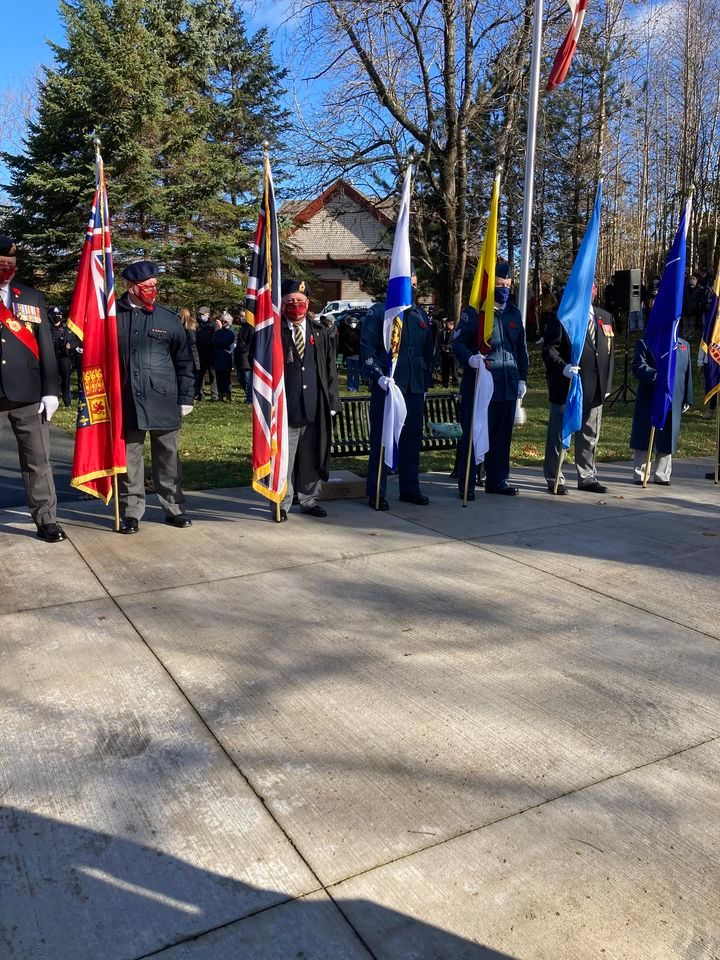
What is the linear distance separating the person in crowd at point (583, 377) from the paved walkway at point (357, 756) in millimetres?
2505

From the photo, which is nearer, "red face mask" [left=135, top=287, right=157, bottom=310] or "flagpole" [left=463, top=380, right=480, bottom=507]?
"red face mask" [left=135, top=287, right=157, bottom=310]

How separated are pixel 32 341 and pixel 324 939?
4920 mm

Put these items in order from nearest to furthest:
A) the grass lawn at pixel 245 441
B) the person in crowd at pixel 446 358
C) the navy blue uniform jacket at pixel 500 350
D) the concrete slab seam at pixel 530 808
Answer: the concrete slab seam at pixel 530 808
the navy blue uniform jacket at pixel 500 350
the grass lawn at pixel 245 441
the person in crowd at pixel 446 358

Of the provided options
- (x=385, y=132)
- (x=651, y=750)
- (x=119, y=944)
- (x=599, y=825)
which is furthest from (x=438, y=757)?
(x=385, y=132)

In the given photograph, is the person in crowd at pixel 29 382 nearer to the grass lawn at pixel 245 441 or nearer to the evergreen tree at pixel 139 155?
the grass lawn at pixel 245 441

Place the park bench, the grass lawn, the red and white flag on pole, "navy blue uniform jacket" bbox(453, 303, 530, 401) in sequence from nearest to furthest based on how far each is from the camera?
"navy blue uniform jacket" bbox(453, 303, 530, 401) → the grass lawn → the park bench → the red and white flag on pole

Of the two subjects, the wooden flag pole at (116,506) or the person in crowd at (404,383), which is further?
the person in crowd at (404,383)

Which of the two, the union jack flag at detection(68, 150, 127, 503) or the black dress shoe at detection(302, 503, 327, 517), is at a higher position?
the union jack flag at detection(68, 150, 127, 503)

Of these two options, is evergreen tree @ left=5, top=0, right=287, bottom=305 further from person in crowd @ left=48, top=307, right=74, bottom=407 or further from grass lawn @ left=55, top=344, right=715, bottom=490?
grass lawn @ left=55, top=344, right=715, bottom=490

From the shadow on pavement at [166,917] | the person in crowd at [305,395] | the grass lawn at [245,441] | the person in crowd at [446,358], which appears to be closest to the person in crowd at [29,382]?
the person in crowd at [305,395]

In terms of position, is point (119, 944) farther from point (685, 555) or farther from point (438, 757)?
point (685, 555)

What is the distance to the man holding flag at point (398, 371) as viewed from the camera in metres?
7.10

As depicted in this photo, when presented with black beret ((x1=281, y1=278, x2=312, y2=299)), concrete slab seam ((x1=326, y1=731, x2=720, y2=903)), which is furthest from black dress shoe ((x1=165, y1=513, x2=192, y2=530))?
concrete slab seam ((x1=326, y1=731, x2=720, y2=903))

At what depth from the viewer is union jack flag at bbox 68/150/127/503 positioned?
6.14 metres
